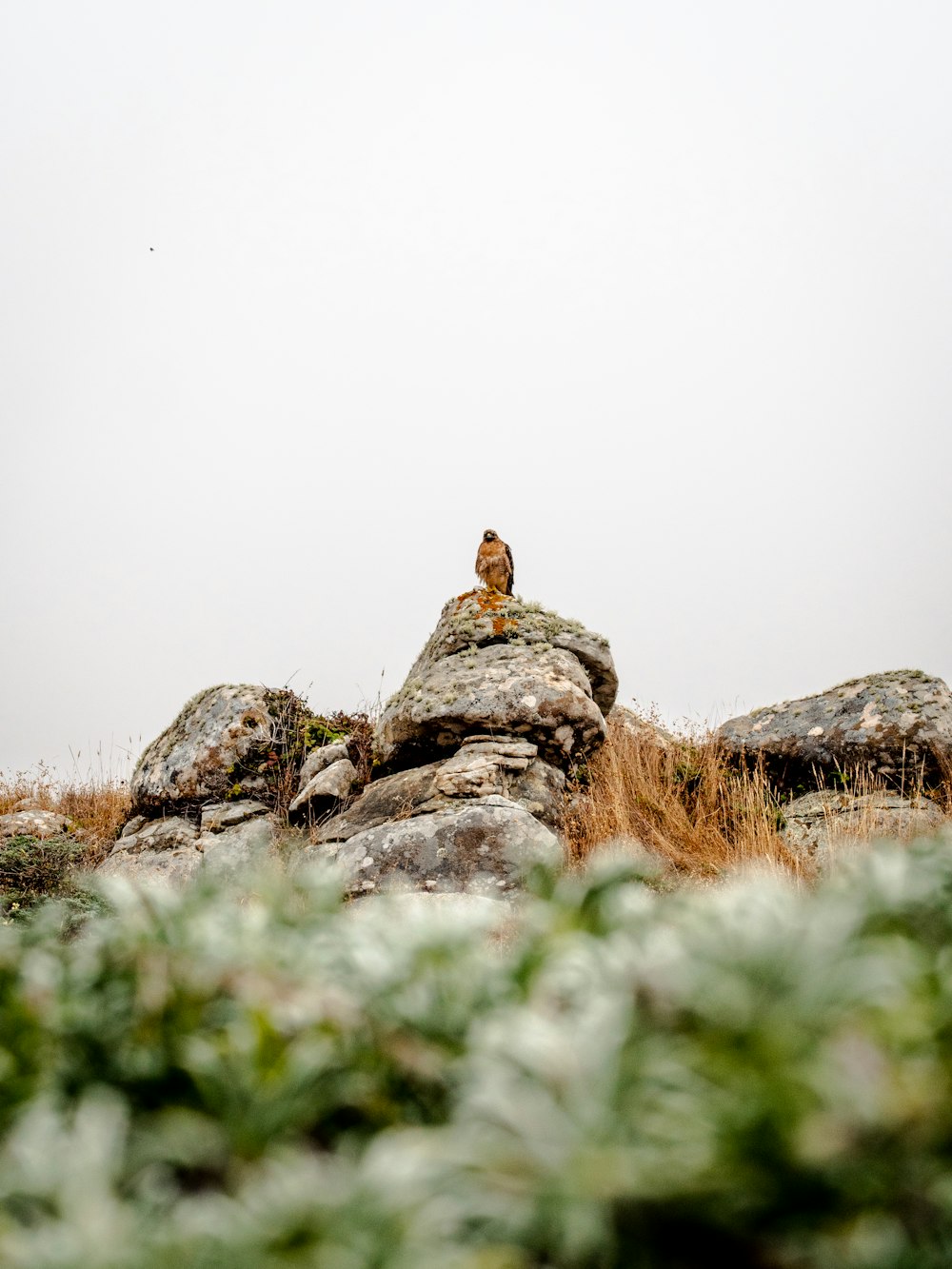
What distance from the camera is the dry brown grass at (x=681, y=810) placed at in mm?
7086

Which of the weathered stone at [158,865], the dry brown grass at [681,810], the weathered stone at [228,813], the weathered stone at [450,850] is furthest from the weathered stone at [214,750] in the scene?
the dry brown grass at [681,810]

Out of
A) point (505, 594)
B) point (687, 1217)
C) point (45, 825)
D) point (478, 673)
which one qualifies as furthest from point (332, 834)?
point (687, 1217)

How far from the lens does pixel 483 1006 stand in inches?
43.1

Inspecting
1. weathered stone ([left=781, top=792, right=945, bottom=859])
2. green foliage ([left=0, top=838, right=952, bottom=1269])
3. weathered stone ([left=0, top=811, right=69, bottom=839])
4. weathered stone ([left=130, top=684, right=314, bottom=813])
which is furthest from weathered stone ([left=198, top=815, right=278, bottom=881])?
green foliage ([left=0, top=838, right=952, bottom=1269])

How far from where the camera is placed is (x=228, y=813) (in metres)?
8.58

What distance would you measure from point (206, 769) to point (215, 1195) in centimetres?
843

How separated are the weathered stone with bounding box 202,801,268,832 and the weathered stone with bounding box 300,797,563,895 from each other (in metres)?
1.95

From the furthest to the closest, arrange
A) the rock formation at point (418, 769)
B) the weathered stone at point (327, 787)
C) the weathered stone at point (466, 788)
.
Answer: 1. the weathered stone at point (327, 787)
2. the weathered stone at point (466, 788)
3. the rock formation at point (418, 769)

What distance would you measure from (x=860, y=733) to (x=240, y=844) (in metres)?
6.46

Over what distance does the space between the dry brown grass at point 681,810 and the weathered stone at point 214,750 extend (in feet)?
12.0

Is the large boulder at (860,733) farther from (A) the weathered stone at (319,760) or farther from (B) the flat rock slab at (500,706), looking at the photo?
(A) the weathered stone at (319,760)

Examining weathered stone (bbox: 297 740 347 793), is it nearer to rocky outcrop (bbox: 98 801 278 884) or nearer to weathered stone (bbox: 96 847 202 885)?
rocky outcrop (bbox: 98 801 278 884)

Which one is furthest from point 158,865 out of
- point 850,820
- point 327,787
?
point 850,820

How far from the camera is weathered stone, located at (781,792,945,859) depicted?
6.72 meters
